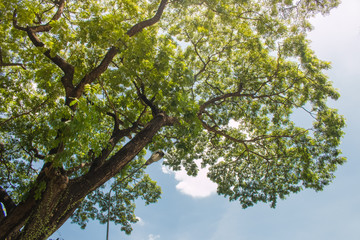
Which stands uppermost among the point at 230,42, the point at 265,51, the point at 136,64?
the point at 230,42

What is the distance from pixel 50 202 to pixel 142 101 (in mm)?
3985

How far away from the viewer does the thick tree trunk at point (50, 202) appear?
377cm

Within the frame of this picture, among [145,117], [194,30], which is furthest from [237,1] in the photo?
[145,117]

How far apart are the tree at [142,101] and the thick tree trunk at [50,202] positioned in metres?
0.02

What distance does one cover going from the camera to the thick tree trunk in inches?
148

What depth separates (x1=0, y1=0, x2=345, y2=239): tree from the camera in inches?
176

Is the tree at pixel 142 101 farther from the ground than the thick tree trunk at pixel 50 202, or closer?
farther from the ground

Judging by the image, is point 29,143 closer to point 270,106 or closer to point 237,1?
point 237,1

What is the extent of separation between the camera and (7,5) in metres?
6.20

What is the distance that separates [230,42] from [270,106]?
3207 mm

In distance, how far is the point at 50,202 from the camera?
404cm

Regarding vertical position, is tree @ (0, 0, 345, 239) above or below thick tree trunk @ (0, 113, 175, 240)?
above

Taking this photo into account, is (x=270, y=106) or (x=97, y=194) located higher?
(x=270, y=106)

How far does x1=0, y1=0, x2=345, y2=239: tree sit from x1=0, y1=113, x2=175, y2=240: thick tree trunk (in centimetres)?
2
